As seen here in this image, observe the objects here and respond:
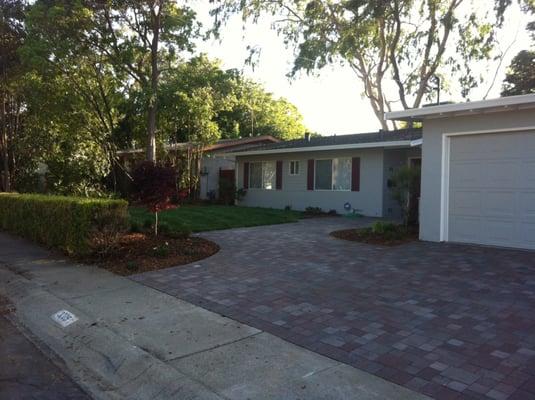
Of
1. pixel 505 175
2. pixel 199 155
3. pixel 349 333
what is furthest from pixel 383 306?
pixel 199 155

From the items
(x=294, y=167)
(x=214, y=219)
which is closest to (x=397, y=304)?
(x=214, y=219)

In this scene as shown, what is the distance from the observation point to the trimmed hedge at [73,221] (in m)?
8.33

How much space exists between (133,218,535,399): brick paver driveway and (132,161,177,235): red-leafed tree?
1.66 m

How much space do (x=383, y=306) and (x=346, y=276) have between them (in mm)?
1584

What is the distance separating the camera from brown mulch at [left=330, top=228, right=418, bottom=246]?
406 inches

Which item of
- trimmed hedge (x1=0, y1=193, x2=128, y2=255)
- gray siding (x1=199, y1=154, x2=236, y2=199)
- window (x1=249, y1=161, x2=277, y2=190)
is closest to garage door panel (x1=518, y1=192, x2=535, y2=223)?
trimmed hedge (x1=0, y1=193, x2=128, y2=255)

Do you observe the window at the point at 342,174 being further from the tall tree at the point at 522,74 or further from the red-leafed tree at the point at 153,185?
the tall tree at the point at 522,74

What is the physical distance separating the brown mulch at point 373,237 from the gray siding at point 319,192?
5.60 m

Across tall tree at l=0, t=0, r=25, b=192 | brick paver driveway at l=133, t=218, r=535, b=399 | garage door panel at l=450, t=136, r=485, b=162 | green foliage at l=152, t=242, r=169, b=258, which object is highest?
tall tree at l=0, t=0, r=25, b=192

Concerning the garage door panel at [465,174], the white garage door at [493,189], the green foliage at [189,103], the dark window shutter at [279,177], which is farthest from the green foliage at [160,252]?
the dark window shutter at [279,177]

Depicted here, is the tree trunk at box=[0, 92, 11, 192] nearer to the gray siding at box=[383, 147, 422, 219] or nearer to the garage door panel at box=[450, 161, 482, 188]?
the gray siding at box=[383, 147, 422, 219]

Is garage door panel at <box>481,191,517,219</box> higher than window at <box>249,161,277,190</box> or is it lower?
lower

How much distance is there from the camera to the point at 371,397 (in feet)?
11.1

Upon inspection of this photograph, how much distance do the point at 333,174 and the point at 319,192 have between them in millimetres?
977
